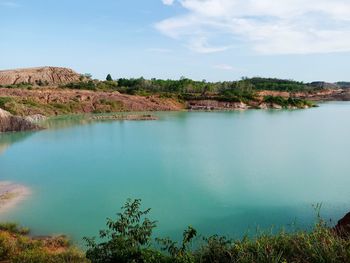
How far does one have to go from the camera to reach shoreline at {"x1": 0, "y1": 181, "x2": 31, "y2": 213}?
545 inches

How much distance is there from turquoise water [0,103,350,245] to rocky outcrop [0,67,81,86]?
69684 millimetres

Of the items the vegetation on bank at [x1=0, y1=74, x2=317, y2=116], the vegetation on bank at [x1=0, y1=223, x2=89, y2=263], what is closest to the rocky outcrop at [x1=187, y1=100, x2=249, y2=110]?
the vegetation on bank at [x1=0, y1=74, x2=317, y2=116]

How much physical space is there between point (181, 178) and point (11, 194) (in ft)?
24.4

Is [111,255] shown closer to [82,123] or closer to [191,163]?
[191,163]

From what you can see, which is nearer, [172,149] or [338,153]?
[338,153]

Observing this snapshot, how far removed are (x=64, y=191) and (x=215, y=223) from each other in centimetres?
722

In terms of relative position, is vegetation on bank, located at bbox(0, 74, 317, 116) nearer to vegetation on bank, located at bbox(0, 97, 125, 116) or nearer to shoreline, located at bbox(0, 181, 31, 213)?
vegetation on bank, located at bbox(0, 97, 125, 116)

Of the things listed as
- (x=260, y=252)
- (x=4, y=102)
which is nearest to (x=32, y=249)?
(x=260, y=252)

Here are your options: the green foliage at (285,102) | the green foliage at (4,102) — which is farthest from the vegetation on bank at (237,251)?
the green foliage at (285,102)

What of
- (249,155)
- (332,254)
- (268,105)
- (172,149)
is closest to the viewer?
(332,254)

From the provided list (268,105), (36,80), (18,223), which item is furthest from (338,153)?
(36,80)

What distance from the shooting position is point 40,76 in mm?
101875

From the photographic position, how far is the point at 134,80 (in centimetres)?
9338

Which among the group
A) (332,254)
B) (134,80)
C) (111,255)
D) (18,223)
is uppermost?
(134,80)
